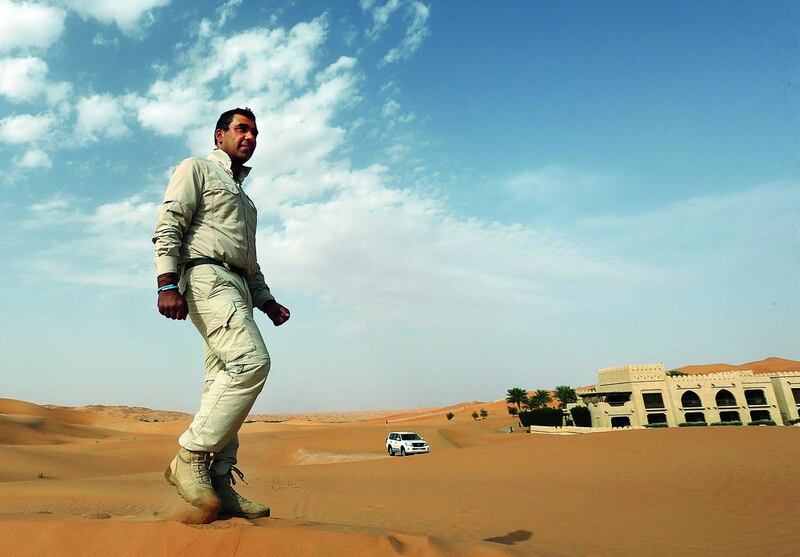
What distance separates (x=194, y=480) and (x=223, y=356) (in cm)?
74

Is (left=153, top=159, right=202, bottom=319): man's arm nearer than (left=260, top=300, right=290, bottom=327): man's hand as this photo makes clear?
Yes

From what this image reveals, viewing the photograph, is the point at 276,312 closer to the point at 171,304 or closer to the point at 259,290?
the point at 259,290

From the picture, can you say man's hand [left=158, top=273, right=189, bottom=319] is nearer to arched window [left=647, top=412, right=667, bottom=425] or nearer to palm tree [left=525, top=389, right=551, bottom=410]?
arched window [left=647, top=412, right=667, bottom=425]

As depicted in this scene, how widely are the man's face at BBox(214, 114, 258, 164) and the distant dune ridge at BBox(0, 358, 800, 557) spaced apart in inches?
97.2

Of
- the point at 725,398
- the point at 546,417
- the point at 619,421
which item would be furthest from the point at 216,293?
the point at 725,398

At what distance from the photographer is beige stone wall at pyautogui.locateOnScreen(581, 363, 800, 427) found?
37594 mm

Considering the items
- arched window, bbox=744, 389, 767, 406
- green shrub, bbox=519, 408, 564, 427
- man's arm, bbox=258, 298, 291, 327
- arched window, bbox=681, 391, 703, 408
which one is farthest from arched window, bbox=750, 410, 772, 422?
man's arm, bbox=258, 298, 291, 327

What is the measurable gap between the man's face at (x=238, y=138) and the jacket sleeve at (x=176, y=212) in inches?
14.9

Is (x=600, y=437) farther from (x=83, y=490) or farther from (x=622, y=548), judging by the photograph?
(x=83, y=490)

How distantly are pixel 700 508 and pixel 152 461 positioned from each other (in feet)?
68.2

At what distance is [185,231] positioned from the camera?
3.19 m

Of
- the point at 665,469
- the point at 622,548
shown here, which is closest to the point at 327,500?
the point at 622,548

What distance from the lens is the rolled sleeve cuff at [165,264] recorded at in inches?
115

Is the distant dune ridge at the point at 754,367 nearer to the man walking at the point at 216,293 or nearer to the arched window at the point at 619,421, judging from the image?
the arched window at the point at 619,421
